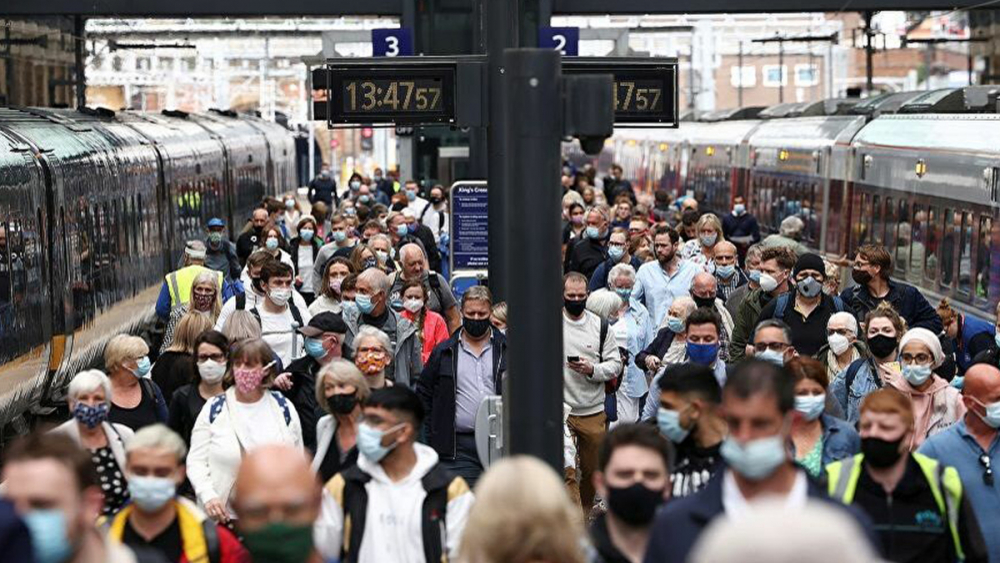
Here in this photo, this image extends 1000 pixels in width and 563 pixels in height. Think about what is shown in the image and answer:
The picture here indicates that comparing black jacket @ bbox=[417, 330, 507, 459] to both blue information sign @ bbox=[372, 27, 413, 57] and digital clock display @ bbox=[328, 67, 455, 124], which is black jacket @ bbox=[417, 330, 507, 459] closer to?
digital clock display @ bbox=[328, 67, 455, 124]

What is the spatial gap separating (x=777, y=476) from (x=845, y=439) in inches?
109

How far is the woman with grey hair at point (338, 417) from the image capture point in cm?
927

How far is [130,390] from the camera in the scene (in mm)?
10758

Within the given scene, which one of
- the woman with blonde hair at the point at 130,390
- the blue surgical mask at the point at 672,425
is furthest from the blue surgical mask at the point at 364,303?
the blue surgical mask at the point at 672,425

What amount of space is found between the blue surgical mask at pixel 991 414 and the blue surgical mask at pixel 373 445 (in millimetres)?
2716

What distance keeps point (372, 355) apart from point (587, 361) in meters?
2.33

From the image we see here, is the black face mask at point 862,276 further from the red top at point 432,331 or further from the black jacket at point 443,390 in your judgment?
the black jacket at point 443,390

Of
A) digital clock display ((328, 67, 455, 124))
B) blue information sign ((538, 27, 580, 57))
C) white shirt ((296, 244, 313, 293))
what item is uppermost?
blue information sign ((538, 27, 580, 57))

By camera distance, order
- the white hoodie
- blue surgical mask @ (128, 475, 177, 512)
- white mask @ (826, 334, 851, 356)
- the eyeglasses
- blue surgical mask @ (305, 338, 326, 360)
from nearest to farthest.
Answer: blue surgical mask @ (128, 475, 177, 512), the white hoodie, the eyeglasses, blue surgical mask @ (305, 338, 326, 360), white mask @ (826, 334, 851, 356)

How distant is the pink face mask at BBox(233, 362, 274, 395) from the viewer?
991cm

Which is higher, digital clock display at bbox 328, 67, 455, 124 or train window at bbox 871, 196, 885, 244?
digital clock display at bbox 328, 67, 455, 124

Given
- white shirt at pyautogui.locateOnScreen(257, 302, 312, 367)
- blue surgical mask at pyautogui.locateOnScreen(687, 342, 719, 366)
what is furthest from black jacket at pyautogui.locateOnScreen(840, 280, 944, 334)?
white shirt at pyautogui.locateOnScreen(257, 302, 312, 367)

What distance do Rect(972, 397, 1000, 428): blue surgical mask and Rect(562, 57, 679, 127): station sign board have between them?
14.5 ft

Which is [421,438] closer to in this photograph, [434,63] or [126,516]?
[434,63]
